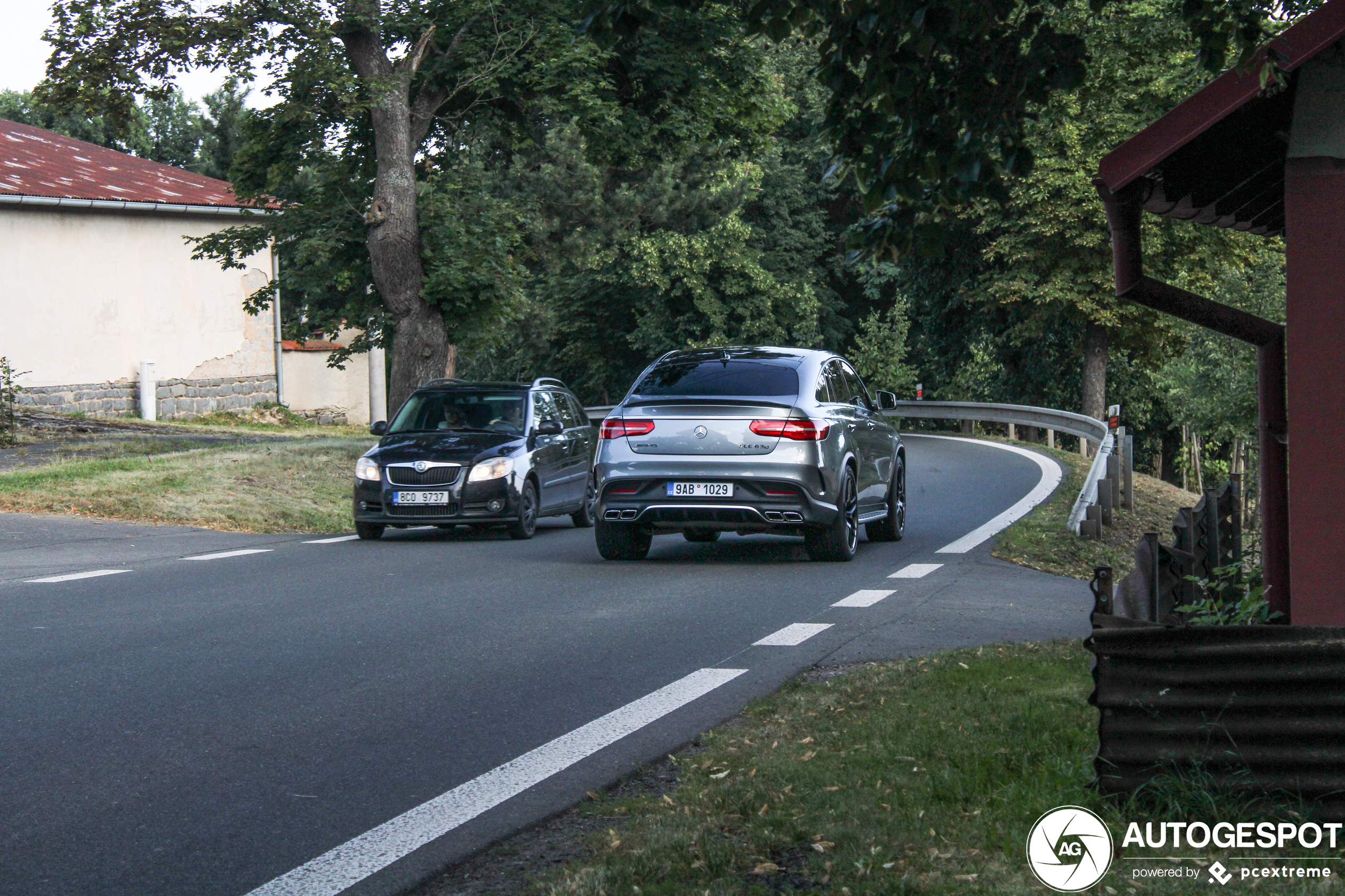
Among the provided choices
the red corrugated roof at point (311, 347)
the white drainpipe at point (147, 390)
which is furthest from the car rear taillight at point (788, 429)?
the red corrugated roof at point (311, 347)

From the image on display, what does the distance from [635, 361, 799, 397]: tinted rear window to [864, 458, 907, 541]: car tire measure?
7.48 feet

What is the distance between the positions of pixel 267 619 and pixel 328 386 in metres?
33.4

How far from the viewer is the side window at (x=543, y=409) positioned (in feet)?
53.0

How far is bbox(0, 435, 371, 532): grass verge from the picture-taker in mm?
17016

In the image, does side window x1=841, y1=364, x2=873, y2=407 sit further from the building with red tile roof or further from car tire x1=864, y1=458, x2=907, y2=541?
the building with red tile roof

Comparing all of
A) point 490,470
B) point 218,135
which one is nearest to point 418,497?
point 490,470

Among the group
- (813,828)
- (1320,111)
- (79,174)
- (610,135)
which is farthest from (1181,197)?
(79,174)

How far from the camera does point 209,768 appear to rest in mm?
5531

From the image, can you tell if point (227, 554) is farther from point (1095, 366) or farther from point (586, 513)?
point (1095, 366)

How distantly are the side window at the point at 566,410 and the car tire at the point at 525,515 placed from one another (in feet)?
5.26

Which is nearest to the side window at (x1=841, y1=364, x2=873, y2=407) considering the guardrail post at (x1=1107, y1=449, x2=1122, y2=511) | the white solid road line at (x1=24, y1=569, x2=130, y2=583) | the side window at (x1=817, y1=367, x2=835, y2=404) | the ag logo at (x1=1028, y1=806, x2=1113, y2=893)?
the side window at (x1=817, y1=367, x2=835, y2=404)

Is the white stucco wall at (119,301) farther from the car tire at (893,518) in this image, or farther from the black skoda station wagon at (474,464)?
the car tire at (893,518)

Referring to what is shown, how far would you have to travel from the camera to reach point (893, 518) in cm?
1430

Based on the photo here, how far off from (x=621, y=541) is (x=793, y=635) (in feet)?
14.3
